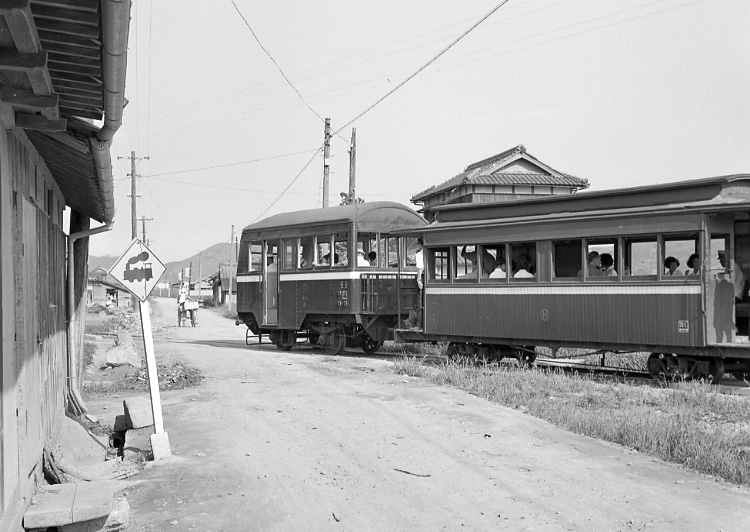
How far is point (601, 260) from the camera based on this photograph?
13680 mm

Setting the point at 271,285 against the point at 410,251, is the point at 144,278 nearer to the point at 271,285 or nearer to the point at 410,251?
the point at 410,251

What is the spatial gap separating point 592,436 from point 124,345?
38.6 ft

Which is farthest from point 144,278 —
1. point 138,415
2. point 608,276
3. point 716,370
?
point 716,370

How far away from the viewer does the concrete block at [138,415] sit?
389 inches

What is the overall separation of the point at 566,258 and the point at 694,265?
2.40 metres

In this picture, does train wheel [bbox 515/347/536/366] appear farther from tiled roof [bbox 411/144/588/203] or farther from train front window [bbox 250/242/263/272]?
tiled roof [bbox 411/144/588/203]

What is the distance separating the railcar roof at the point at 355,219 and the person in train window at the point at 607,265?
6.14 m

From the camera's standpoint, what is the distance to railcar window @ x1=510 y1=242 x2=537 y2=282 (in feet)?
47.8

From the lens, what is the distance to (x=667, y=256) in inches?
503

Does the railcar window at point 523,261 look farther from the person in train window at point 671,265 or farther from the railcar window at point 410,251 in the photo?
the railcar window at point 410,251

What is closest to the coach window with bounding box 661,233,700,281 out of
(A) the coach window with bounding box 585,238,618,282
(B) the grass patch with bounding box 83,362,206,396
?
(A) the coach window with bounding box 585,238,618,282

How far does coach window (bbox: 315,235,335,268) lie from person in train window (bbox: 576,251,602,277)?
680 cm

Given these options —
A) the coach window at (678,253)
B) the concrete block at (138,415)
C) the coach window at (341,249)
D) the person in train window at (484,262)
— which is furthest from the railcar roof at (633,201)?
the concrete block at (138,415)

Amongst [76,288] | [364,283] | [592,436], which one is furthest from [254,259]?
[592,436]
